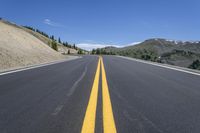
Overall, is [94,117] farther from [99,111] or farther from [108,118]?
[99,111]

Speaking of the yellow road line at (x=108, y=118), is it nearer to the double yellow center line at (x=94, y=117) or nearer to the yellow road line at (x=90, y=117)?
the double yellow center line at (x=94, y=117)

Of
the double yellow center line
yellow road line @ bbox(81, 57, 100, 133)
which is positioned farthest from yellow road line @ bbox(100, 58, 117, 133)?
yellow road line @ bbox(81, 57, 100, 133)

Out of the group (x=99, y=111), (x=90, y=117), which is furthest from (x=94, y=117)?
(x=99, y=111)

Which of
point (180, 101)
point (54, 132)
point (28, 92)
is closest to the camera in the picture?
point (54, 132)

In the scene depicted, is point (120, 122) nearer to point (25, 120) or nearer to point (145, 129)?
point (145, 129)

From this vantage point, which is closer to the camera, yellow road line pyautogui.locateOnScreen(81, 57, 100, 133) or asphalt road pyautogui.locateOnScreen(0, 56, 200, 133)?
yellow road line pyautogui.locateOnScreen(81, 57, 100, 133)

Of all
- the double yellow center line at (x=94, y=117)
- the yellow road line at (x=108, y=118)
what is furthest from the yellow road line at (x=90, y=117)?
the yellow road line at (x=108, y=118)

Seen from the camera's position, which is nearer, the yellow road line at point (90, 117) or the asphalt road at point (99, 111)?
the yellow road line at point (90, 117)

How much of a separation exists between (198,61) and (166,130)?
18324mm

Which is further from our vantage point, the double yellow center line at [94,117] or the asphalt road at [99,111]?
the asphalt road at [99,111]

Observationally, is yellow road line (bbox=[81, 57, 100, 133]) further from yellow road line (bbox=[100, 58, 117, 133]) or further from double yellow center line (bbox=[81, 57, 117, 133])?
yellow road line (bbox=[100, 58, 117, 133])

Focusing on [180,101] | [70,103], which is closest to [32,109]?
[70,103]

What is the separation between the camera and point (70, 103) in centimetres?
504

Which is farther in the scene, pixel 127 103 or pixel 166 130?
pixel 127 103
